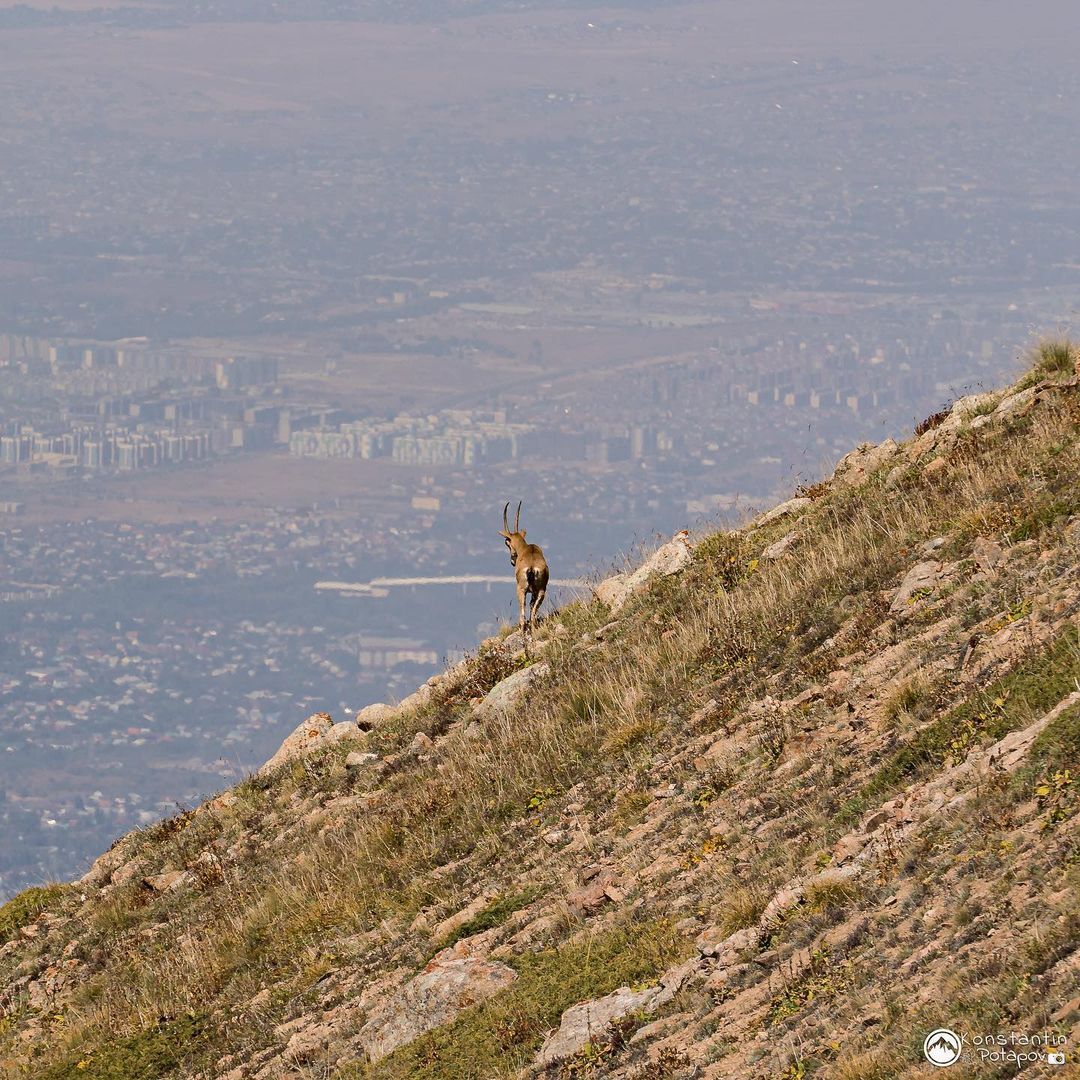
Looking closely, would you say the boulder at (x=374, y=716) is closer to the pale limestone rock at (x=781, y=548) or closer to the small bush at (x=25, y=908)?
the small bush at (x=25, y=908)

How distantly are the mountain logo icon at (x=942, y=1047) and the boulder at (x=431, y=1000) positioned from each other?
11.1 feet

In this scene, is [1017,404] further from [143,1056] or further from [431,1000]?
[143,1056]

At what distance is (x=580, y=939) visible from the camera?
9242 millimetres

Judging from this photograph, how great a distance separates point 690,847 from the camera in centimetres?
970

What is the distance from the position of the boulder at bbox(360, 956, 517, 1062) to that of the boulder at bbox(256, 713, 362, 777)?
7204 millimetres

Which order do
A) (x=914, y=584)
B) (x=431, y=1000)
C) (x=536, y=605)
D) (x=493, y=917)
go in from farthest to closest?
(x=536, y=605) < (x=914, y=584) < (x=493, y=917) < (x=431, y=1000)

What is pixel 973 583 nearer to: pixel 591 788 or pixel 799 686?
pixel 799 686

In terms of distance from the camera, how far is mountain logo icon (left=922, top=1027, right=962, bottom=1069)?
622 centimetres

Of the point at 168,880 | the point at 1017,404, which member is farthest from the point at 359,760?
the point at 1017,404

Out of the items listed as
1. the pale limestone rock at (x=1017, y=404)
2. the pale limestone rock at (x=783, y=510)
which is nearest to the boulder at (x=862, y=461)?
the pale limestone rock at (x=783, y=510)

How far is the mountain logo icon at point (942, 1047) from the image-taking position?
6219 mm

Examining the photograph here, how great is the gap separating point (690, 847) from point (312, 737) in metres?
8.73

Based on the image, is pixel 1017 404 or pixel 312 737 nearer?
pixel 1017 404

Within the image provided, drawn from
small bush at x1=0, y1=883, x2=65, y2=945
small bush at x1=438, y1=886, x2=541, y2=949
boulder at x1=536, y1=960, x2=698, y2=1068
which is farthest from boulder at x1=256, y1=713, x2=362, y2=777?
boulder at x1=536, y1=960, x2=698, y2=1068
